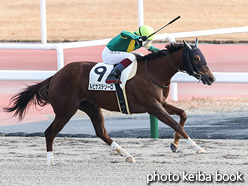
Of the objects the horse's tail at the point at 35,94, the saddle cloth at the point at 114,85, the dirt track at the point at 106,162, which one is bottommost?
the dirt track at the point at 106,162

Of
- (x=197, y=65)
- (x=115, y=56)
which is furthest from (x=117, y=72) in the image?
(x=197, y=65)

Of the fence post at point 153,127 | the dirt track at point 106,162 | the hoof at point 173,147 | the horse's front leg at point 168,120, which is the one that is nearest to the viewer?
the dirt track at point 106,162

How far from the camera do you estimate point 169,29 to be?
26.0 m

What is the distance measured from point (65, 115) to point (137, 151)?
110 cm

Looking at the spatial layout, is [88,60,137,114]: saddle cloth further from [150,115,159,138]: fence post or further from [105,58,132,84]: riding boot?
[150,115,159,138]: fence post

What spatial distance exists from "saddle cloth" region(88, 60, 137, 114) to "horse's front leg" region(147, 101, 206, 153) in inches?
12.3

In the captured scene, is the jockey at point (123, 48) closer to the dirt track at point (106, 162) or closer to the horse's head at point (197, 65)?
the horse's head at point (197, 65)

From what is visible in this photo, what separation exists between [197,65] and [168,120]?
26.4 inches

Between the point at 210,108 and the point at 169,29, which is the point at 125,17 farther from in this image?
the point at 210,108

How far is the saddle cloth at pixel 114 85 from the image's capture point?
900 centimetres

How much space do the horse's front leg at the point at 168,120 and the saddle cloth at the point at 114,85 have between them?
0.31 metres

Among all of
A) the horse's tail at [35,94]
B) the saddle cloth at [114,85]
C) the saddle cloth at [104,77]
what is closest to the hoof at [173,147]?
the saddle cloth at [114,85]

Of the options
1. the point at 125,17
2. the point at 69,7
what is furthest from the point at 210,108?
the point at 69,7

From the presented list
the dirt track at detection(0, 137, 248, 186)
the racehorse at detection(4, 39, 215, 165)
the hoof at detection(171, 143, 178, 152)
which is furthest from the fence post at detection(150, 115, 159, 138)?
the racehorse at detection(4, 39, 215, 165)
